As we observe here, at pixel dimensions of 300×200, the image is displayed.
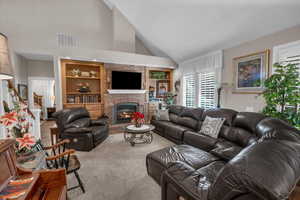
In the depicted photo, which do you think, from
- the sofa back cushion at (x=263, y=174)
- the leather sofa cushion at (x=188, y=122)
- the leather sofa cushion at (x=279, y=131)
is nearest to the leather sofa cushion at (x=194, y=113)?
the leather sofa cushion at (x=188, y=122)

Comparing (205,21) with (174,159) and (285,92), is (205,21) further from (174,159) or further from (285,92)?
(174,159)

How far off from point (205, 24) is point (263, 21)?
1.24 meters

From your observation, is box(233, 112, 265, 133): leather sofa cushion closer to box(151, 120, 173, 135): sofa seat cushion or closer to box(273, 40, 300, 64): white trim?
box(273, 40, 300, 64): white trim

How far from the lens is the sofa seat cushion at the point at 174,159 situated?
6.06 ft

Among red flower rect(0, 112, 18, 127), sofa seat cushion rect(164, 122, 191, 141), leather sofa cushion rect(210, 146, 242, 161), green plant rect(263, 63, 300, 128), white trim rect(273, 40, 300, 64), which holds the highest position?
white trim rect(273, 40, 300, 64)

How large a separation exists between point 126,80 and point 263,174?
5.25m

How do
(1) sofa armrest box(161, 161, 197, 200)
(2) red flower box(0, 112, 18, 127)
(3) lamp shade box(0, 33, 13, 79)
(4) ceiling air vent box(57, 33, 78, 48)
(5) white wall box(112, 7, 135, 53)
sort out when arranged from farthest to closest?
(5) white wall box(112, 7, 135, 53), (4) ceiling air vent box(57, 33, 78, 48), (2) red flower box(0, 112, 18, 127), (1) sofa armrest box(161, 161, 197, 200), (3) lamp shade box(0, 33, 13, 79)

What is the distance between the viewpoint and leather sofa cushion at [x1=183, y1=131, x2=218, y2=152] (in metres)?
2.62

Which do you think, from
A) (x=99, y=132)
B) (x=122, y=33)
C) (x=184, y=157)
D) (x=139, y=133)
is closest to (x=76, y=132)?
(x=99, y=132)

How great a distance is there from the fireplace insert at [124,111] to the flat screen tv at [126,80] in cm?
72

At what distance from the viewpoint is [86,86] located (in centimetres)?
538

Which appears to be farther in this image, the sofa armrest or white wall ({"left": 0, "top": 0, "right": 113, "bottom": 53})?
white wall ({"left": 0, "top": 0, "right": 113, "bottom": 53})

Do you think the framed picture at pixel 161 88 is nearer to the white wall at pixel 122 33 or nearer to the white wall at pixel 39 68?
the white wall at pixel 122 33

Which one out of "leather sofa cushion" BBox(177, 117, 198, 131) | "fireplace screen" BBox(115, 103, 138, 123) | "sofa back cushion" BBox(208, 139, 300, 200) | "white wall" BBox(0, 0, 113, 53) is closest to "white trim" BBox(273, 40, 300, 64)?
"leather sofa cushion" BBox(177, 117, 198, 131)
